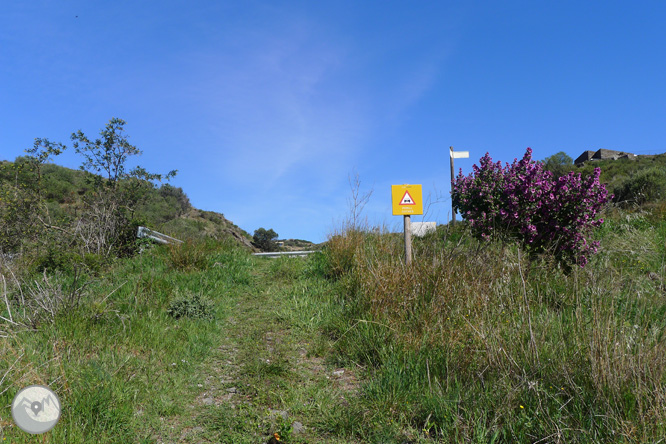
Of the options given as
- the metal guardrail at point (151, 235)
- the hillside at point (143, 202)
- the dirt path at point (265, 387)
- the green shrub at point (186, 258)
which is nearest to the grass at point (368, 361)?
the dirt path at point (265, 387)

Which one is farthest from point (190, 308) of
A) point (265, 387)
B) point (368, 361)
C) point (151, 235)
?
point (151, 235)

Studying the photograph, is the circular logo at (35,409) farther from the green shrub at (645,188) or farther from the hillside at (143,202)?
the green shrub at (645,188)

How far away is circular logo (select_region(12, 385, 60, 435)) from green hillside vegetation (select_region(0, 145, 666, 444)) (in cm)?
101

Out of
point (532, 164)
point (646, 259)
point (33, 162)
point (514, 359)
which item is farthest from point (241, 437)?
point (33, 162)

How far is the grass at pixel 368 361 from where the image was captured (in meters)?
3.21

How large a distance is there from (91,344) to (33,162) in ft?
29.9

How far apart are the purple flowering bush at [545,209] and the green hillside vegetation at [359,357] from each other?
3.82 ft

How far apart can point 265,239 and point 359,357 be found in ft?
77.7

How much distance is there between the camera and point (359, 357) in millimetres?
4930

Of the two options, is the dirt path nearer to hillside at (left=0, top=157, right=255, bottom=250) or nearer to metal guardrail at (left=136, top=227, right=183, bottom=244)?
metal guardrail at (left=136, top=227, right=183, bottom=244)

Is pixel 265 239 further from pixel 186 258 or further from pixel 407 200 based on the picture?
pixel 407 200

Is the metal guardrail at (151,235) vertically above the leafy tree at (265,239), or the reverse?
the leafy tree at (265,239)

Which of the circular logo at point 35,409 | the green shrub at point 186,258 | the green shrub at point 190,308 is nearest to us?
the circular logo at point 35,409

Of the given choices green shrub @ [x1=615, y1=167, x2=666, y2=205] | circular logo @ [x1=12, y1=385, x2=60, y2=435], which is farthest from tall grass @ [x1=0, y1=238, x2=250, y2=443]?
green shrub @ [x1=615, y1=167, x2=666, y2=205]
